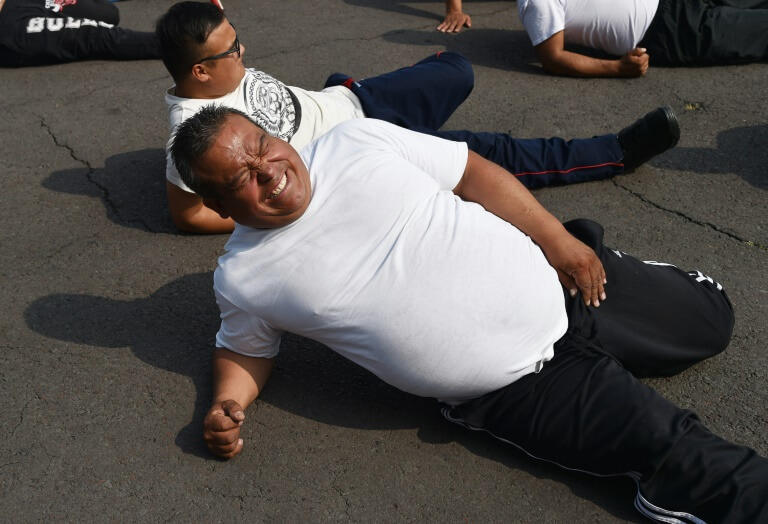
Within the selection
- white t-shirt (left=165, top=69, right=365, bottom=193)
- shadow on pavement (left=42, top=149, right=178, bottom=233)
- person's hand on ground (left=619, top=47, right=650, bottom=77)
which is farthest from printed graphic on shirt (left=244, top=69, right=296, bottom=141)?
person's hand on ground (left=619, top=47, right=650, bottom=77)

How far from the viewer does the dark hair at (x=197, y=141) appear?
93.4 inches

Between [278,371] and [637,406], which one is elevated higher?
[637,406]

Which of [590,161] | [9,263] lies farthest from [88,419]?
[590,161]

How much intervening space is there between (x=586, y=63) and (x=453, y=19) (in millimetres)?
1127

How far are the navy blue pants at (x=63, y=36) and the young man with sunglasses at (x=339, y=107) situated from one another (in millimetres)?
1856

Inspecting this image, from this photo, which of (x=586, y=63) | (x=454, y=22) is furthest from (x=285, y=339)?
(x=454, y=22)

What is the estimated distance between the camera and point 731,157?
4059 millimetres

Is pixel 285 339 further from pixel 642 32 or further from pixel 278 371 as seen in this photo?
pixel 642 32

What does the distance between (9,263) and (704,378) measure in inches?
104

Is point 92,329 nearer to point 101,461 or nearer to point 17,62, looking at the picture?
point 101,461

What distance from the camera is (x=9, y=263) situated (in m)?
3.49

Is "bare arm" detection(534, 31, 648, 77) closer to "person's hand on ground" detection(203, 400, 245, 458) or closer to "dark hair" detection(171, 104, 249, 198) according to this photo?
"dark hair" detection(171, 104, 249, 198)

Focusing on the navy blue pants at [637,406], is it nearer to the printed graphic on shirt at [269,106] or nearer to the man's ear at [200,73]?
the printed graphic on shirt at [269,106]

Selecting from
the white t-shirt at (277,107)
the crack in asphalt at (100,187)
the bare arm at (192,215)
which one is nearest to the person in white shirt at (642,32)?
the white t-shirt at (277,107)
